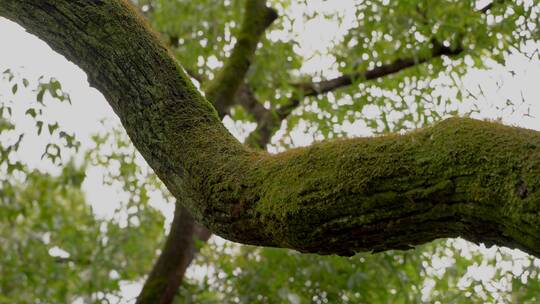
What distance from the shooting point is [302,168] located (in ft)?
7.84

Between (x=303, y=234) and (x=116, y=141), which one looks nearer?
(x=303, y=234)

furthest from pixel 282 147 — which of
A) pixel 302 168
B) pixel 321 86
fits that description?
pixel 302 168

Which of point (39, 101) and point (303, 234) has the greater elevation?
point (39, 101)

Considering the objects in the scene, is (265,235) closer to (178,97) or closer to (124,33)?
(178,97)

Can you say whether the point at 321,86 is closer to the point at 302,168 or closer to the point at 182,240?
the point at 182,240

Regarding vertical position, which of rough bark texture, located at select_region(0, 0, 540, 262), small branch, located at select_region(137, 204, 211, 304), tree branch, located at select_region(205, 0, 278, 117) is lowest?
rough bark texture, located at select_region(0, 0, 540, 262)

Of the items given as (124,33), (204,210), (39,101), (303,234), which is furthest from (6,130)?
(303,234)

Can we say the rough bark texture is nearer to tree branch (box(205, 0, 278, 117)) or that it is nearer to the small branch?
tree branch (box(205, 0, 278, 117))

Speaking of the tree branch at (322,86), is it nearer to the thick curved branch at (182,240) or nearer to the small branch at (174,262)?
the thick curved branch at (182,240)

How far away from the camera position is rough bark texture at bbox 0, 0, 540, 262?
1975 millimetres

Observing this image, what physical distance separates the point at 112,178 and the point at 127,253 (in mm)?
881

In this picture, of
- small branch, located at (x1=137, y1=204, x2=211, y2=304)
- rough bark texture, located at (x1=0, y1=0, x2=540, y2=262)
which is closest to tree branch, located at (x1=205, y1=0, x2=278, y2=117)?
small branch, located at (x1=137, y1=204, x2=211, y2=304)

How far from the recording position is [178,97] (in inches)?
112

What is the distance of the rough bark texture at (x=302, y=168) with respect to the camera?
6.48 ft
